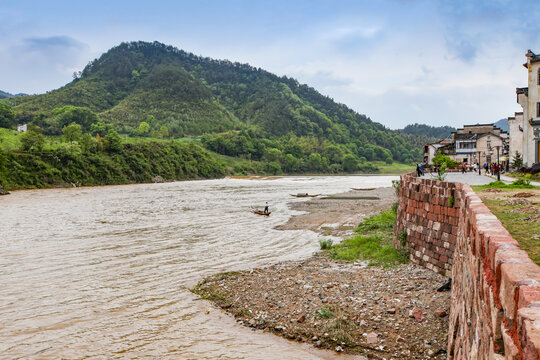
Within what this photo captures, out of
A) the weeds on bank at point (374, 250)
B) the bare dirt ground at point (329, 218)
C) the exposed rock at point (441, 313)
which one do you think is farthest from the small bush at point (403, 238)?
the bare dirt ground at point (329, 218)

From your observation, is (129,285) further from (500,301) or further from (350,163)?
(350,163)

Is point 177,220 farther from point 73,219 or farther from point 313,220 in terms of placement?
point 313,220

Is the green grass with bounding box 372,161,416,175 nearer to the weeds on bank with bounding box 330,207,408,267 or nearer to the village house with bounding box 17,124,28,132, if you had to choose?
the village house with bounding box 17,124,28,132

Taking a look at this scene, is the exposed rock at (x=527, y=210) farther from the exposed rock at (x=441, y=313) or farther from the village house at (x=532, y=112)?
the village house at (x=532, y=112)

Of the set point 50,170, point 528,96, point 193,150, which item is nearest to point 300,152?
point 193,150

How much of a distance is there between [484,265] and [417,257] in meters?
12.1

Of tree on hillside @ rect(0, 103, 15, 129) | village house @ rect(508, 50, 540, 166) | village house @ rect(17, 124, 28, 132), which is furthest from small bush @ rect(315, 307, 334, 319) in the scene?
village house @ rect(17, 124, 28, 132)

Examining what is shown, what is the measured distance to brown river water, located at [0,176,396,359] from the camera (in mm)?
9844

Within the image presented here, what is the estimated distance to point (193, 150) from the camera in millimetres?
132000

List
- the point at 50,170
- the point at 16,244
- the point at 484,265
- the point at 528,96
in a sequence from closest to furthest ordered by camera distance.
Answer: the point at 484,265 → the point at 16,244 → the point at 528,96 → the point at 50,170

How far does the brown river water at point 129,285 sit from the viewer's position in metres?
9.84

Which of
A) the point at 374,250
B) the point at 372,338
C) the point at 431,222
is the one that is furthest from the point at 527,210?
the point at 374,250

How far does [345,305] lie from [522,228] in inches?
192

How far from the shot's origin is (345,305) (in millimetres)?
11266
